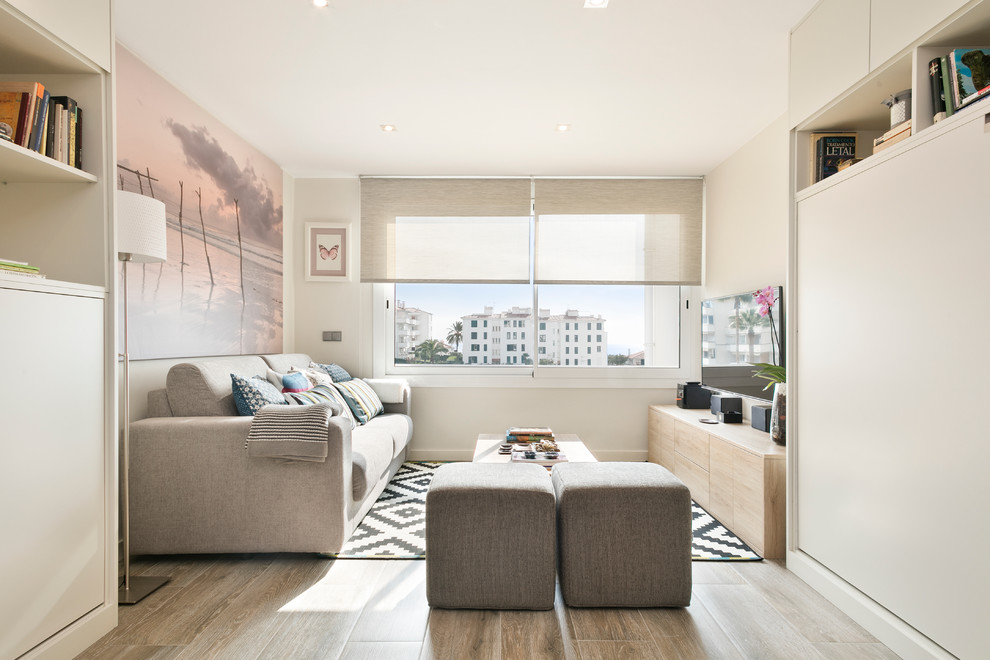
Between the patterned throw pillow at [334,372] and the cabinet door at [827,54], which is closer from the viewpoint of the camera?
the cabinet door at [827,54]

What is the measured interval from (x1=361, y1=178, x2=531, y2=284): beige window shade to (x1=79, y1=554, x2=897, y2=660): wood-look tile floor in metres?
2.87

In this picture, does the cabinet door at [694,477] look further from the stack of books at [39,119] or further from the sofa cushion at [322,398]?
the stack of books at [39,119]

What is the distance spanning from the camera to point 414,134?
3936 millimetres

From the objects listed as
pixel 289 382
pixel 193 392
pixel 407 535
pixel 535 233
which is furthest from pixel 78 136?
pixel 535 233

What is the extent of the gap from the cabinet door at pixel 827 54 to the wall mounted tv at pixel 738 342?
1.22m

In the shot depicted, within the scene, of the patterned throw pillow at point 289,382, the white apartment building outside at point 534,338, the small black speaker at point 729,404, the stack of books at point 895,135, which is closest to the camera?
the stack of books at point 895,135

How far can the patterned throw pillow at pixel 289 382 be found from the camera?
11.5 feet

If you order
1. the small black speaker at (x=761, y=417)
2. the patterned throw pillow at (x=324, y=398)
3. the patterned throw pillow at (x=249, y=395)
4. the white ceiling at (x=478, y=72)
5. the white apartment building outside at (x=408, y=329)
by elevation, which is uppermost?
the white ceiling at (x=478, y=72)

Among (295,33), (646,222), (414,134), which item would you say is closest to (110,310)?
(295,33)

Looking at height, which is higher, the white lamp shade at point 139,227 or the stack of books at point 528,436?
the white lamp shade at point 139,227

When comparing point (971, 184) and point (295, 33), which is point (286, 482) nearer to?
point (295, 33)

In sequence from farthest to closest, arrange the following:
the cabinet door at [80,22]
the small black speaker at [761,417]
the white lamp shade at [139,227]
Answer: the small black speaker at [761,417]
the white lamp shade at [139,227]
the cabinet door at [80,22]

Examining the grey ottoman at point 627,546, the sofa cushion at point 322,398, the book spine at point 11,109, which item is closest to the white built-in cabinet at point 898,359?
the grey ottoman at point 627,546

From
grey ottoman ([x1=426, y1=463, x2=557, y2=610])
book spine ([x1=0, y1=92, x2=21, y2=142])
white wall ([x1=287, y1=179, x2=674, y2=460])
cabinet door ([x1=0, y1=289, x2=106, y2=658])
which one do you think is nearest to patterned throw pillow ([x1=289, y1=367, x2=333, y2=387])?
white wall ([x1=287, y1=179, x2=674, y2=460])
